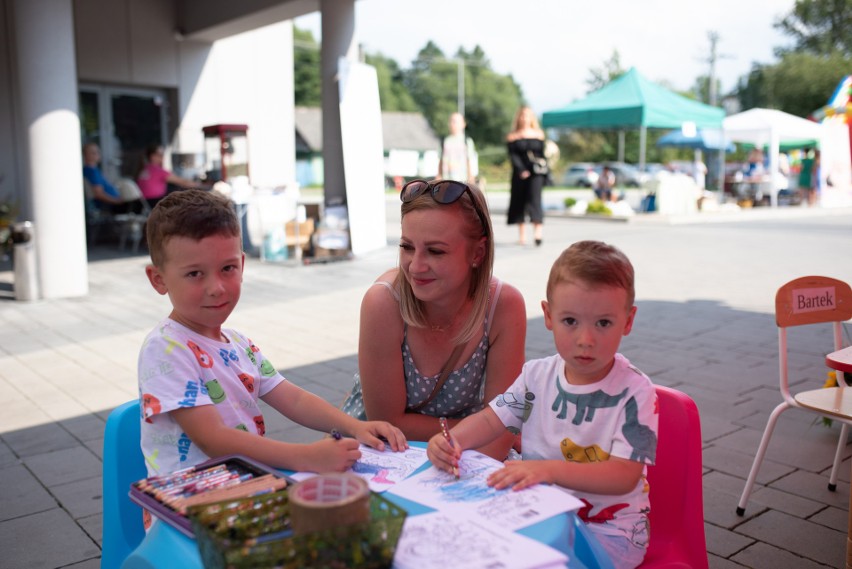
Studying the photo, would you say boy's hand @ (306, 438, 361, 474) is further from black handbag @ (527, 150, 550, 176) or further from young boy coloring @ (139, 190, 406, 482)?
black handbag @ (527, 150, 550, 176)

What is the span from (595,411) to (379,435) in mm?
535

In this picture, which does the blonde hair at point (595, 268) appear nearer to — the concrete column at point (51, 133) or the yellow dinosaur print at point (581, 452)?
the yellow dinosaur print at point (581, 452)

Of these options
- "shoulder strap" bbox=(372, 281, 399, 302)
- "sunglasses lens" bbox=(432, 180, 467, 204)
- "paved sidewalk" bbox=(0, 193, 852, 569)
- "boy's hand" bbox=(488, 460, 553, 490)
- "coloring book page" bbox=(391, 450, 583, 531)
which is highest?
"sunglasses lens" bbox=(432, 180, 467, 204)

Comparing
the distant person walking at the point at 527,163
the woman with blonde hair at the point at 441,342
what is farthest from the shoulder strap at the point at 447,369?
the distant person walking at the point at 527,163

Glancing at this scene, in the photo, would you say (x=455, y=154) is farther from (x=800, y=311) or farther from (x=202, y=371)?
(x=202, y=371)

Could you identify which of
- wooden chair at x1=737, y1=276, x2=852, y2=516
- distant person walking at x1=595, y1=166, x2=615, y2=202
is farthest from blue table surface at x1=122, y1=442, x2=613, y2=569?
distant person walking at x1=595, y1=166, x2=615, y2=202

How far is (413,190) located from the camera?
7.13ft

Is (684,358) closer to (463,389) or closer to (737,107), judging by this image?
(463,389)

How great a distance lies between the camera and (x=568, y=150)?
64.9 m

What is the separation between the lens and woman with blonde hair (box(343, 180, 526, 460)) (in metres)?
2.21

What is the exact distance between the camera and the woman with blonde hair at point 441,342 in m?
2.21

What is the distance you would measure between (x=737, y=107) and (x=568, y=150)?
71.9ft

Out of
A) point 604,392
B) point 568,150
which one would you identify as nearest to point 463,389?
point 604,392

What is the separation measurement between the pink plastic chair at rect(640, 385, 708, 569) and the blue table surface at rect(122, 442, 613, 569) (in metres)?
0.64
